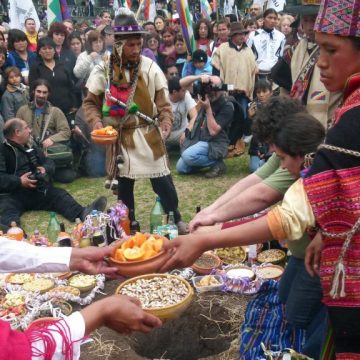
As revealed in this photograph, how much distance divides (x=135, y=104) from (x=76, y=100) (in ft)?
13.1

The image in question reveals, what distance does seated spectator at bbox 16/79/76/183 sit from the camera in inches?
299

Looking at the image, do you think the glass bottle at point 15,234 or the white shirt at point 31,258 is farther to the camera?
the glass bottle at point 15,234

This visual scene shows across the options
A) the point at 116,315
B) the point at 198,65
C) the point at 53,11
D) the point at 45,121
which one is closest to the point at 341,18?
the point at 116,315

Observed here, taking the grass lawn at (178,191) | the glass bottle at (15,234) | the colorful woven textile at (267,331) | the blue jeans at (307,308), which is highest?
the blue jeans at (307,308)

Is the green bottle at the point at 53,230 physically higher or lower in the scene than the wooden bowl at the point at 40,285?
lower

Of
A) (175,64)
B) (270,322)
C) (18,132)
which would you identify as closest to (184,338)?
(270,322)

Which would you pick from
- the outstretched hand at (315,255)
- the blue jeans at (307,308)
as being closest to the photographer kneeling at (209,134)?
the blue jeans at (307,308)

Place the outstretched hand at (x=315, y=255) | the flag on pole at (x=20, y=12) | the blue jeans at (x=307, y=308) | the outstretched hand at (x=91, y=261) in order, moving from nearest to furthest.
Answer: the outstretched hand at (x=315, y=255), the outstretched hand at (x=91, y=261), the blue jeans at (x=307, y=308), the flag on pole at (x=20, y=12)

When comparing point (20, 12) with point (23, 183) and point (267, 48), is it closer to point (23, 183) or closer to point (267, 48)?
point (267, 48)

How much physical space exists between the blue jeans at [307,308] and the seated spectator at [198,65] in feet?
20.4

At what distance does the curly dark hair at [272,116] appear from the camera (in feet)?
9.88

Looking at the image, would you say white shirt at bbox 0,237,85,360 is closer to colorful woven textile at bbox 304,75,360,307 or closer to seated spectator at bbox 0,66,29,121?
colorful woven textile at bbox 304,75,360,307

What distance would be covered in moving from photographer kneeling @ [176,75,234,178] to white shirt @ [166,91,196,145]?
0.36 m

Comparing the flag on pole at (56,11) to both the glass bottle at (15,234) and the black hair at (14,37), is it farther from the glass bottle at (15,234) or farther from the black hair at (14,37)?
the glass bottle at (15,234)
